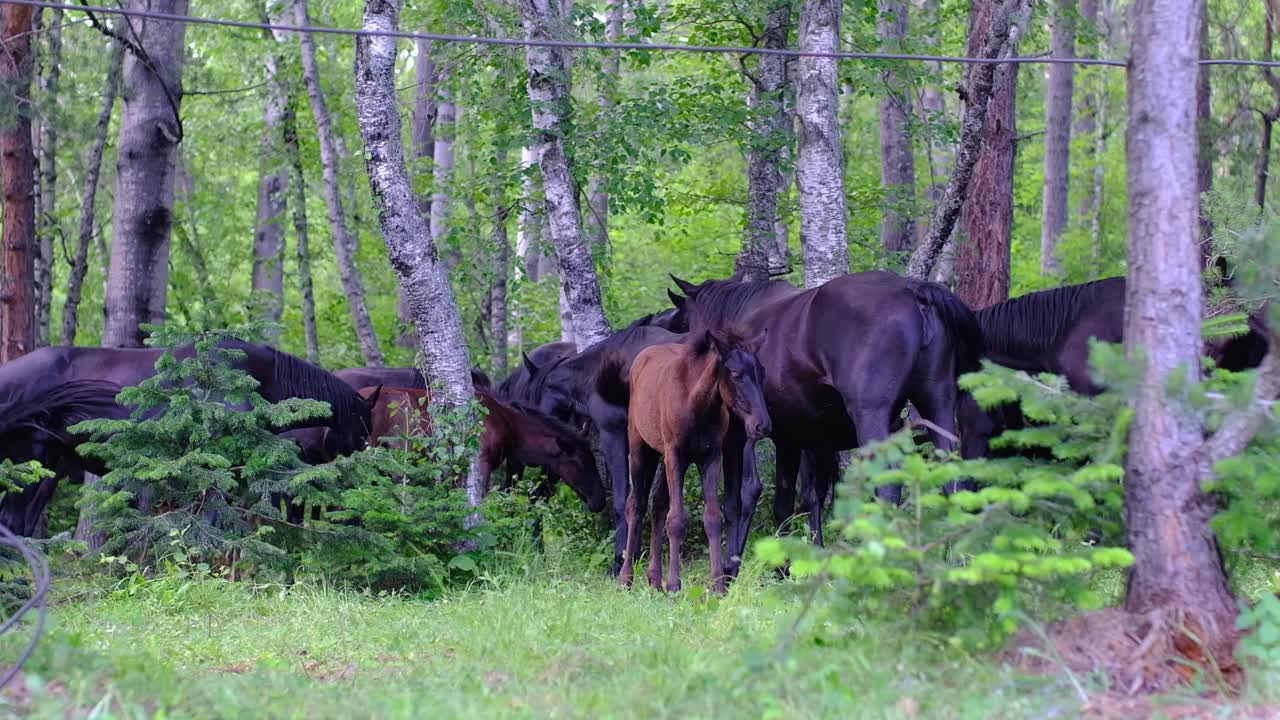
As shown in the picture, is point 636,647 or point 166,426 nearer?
point 636,647

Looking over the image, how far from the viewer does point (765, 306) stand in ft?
34.3

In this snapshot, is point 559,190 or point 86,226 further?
point 86,226

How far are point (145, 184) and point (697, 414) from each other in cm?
693

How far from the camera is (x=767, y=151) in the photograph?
48.7 feet

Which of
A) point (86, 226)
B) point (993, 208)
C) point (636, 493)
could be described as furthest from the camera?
point (86, 226)

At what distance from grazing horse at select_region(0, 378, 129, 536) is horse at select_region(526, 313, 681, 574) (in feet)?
13.1

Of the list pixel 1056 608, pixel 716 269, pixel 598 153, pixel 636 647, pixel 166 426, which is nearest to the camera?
pixel 1056 608

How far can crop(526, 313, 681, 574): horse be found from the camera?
10.9m

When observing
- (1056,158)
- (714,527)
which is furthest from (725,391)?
(1056,158)

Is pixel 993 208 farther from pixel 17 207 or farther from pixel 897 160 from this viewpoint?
pixel 17 207

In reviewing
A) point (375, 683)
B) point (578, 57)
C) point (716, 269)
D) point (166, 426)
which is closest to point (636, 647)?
point (375, 683)

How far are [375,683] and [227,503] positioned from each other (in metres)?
4.19

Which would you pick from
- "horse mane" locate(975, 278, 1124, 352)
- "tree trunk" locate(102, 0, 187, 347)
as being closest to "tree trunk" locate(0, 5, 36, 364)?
"tree trunk" locate(102, 0, 187, 347)

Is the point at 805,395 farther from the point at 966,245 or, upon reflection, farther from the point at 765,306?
the point at 966,245
